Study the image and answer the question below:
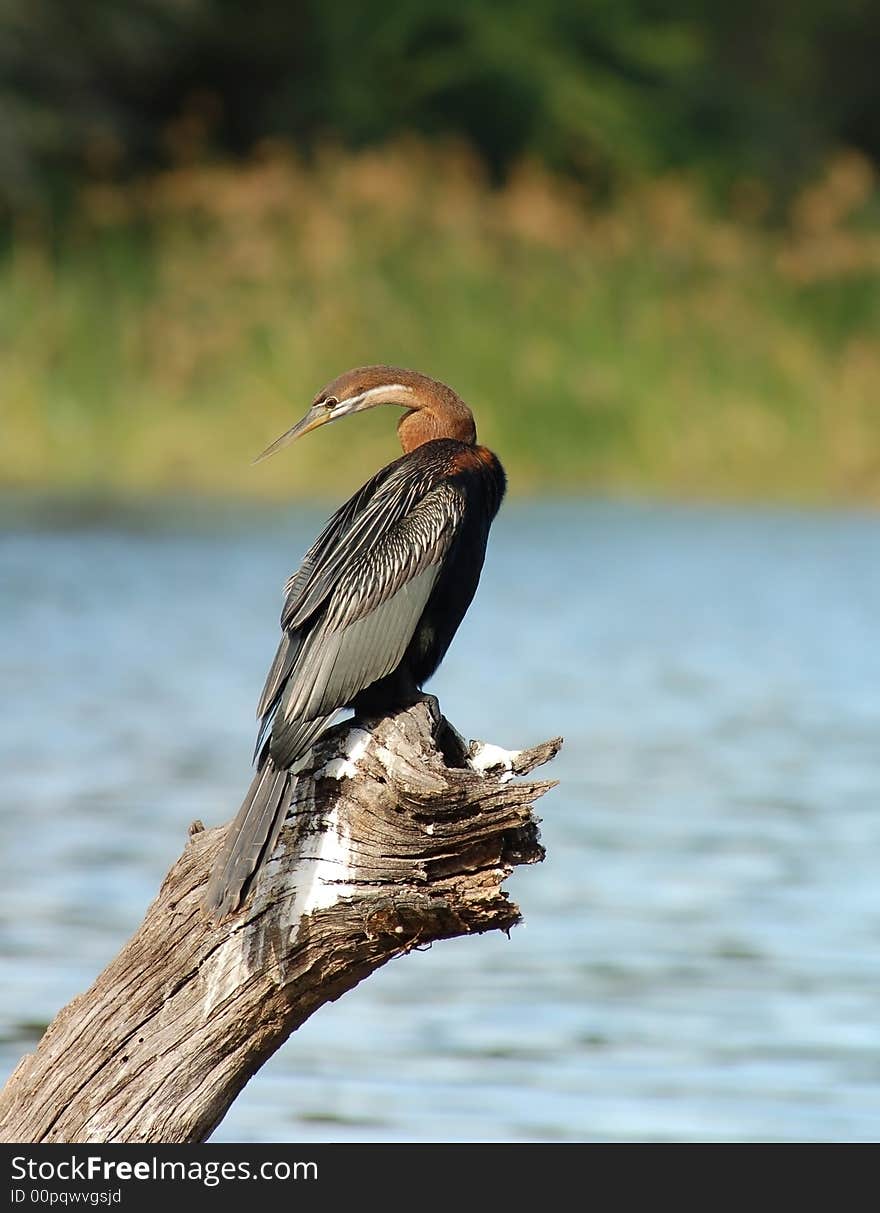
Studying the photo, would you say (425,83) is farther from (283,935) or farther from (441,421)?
(283,935)

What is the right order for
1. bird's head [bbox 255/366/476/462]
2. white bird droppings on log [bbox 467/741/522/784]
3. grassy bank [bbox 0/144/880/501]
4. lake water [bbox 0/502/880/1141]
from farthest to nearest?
1. grassy bank [bbox 0/144/880/501]
2. lake water [bbox 0/502/880/1141]
3. bird's head [bbox 255/366/476/462]
4. white bird droppings on log [bbox 467/741/522/784]

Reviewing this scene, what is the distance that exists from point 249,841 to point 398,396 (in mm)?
1124

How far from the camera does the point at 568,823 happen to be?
6.60 m

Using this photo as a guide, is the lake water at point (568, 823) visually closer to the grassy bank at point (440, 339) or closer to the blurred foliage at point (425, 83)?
the grassy bank at point (440, 339)

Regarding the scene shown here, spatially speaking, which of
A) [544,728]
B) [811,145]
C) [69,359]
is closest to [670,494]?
[69,359]

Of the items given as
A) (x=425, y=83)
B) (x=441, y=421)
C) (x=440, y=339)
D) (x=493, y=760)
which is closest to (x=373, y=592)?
(x=493, y=760)

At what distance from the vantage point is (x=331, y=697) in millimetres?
3377

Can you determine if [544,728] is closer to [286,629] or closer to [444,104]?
[286,629]

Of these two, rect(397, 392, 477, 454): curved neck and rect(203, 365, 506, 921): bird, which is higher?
rect(397, 392, 477, 454): curved neck

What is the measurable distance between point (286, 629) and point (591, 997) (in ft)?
5.68

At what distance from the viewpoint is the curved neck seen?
13.1 feet

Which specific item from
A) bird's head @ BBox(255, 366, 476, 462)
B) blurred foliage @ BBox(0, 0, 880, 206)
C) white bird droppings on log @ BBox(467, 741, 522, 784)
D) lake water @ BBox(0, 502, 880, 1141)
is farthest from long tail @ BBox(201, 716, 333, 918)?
blurred foliage @ BBox(0, 0, 880, 206)

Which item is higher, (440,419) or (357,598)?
(440,419)

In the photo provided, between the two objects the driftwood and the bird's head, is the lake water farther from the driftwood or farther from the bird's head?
the bird's head
